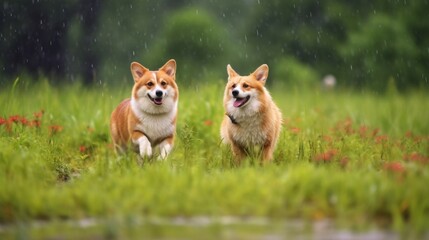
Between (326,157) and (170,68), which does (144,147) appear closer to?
(170,68)

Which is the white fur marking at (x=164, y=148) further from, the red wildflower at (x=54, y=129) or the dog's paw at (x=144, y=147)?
the red wildflower at (x=54, y=129)

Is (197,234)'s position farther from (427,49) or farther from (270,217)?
(427,49)

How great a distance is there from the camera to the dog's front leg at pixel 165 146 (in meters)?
7.69

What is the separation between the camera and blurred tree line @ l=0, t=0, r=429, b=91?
2505 centimetres

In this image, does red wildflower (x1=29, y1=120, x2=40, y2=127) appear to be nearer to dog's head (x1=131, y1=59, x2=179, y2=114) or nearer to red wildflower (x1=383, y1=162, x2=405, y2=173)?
dog's head (x1=131, y1=59, x2=179, y2=114)

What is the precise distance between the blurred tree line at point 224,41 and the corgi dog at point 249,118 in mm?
14202

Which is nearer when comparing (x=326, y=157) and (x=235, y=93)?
(x=326, y=157)

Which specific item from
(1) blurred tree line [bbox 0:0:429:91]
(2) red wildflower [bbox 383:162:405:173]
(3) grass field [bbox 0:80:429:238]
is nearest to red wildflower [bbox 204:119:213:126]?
(3) grass field [bbox 0:80:429:238]

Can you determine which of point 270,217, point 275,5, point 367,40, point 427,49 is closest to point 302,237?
point 270,217

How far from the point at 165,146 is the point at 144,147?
263 mm

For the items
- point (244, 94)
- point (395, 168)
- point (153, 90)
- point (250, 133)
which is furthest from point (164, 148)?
point (395, 168)

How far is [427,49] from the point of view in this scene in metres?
26.1

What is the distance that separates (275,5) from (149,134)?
25.7 m

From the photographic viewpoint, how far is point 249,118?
7824 millimetres
